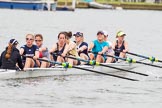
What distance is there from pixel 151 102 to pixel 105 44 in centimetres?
605

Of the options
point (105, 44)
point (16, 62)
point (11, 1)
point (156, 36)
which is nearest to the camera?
point (16, 62)

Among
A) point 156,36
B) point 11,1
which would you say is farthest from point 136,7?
point 156,36

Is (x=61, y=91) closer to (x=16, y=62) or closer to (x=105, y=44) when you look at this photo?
(x=16, y=62)

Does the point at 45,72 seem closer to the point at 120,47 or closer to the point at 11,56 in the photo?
the point at 11,56

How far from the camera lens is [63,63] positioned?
22016 mm

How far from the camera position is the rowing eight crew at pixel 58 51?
69.3ft

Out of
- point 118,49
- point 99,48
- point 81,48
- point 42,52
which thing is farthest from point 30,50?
point 118,49

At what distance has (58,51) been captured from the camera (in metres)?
23.3

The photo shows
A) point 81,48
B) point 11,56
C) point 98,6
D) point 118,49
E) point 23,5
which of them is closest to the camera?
point 11,56

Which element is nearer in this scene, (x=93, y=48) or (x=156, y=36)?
(x=93, y=48)

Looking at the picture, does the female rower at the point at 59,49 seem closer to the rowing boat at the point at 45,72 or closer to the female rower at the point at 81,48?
the rowing boat at the point at 45,72

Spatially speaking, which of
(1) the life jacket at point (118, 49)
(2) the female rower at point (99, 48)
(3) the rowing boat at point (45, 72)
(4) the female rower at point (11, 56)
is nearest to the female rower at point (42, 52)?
(3) the rowing boat at point (45, 72)

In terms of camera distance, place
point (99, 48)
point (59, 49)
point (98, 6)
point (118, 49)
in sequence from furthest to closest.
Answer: point (98, 6), point (118, 49), point (99, 48), point (59, 49)

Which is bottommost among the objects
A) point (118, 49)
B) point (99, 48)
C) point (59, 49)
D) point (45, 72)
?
point (45, 72)
